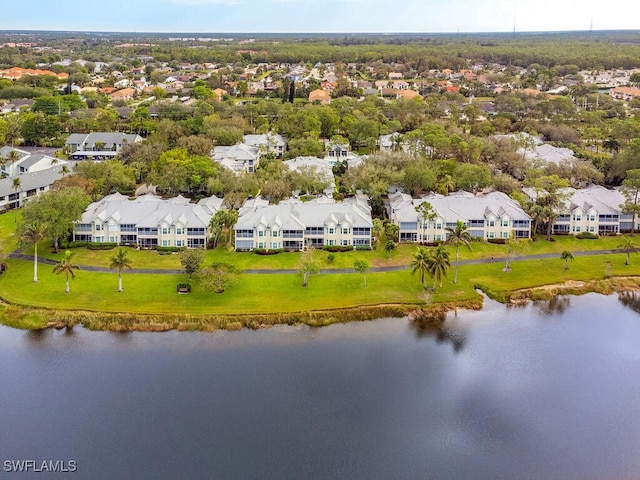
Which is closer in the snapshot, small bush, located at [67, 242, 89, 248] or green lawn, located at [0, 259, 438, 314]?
green lawn, located at [0, 259, 438, 314]

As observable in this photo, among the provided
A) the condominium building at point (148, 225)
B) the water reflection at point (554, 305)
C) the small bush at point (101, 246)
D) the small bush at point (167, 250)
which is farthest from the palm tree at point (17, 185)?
the water reflection at point (554, 305)

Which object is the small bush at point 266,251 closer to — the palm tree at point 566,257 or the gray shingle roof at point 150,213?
the gray shingle roof at point 150,213

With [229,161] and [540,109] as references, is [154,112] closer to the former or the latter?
[229,161]

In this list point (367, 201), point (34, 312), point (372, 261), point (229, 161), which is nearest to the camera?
point (34, 312)

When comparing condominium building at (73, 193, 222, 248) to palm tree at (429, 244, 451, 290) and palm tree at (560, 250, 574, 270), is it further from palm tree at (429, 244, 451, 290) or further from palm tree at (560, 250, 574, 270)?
palm tree at (560, 250, 574, 270)

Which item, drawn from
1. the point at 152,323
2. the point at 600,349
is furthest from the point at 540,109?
the point at 152,323

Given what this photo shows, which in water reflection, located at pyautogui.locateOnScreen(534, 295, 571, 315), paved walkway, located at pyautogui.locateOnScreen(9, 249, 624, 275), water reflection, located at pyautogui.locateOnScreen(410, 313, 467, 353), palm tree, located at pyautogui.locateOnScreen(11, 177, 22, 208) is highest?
palm tree, located at pyautogui.locateOnScreen(11, 177, 22, 208)

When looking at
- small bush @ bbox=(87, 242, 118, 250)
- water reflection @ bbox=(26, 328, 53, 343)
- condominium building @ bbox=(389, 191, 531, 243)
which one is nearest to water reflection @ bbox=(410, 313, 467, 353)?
condominium building @ bbox=(389, 191, 531, 243)

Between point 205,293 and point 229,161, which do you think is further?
point 229,161
